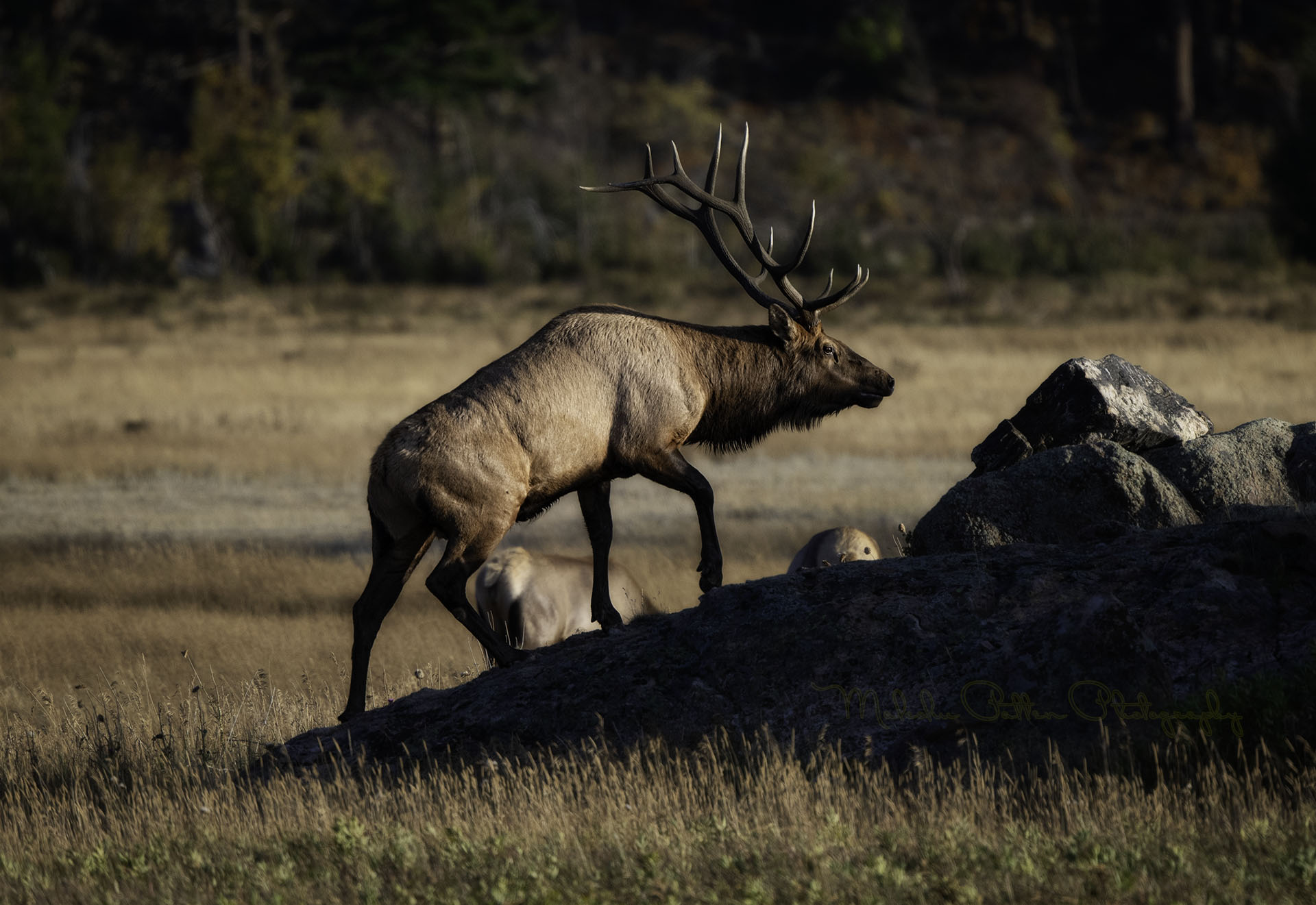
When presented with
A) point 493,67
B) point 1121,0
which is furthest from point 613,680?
point 1121,0

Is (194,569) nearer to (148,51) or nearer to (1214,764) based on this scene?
(1214,764)

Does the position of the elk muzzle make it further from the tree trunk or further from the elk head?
the tree trunk

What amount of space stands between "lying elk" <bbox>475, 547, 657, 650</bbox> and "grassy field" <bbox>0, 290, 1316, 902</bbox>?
17.6 inches

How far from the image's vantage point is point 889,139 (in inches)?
2938

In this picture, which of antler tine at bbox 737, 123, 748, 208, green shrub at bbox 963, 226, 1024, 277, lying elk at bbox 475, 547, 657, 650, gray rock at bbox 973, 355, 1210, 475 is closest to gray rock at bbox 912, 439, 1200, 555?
gray rock at bbox 973, 355, 1210, 475

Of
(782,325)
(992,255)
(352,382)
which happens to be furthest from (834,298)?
(992,255)

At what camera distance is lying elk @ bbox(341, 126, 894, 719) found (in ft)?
23.4

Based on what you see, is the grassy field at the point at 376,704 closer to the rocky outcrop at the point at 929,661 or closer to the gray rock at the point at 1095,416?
the rocky outcrop at the point at 929,661

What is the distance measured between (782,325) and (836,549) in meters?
2.87

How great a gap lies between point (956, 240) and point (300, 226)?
2519 centimetres

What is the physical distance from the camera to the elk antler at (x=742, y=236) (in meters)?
8.30

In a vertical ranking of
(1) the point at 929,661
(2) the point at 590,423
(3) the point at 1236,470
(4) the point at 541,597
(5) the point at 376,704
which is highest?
(2) the point at 590,423

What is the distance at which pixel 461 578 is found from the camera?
715 centimetres

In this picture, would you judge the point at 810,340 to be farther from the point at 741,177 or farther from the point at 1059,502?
the point at 1059,502
